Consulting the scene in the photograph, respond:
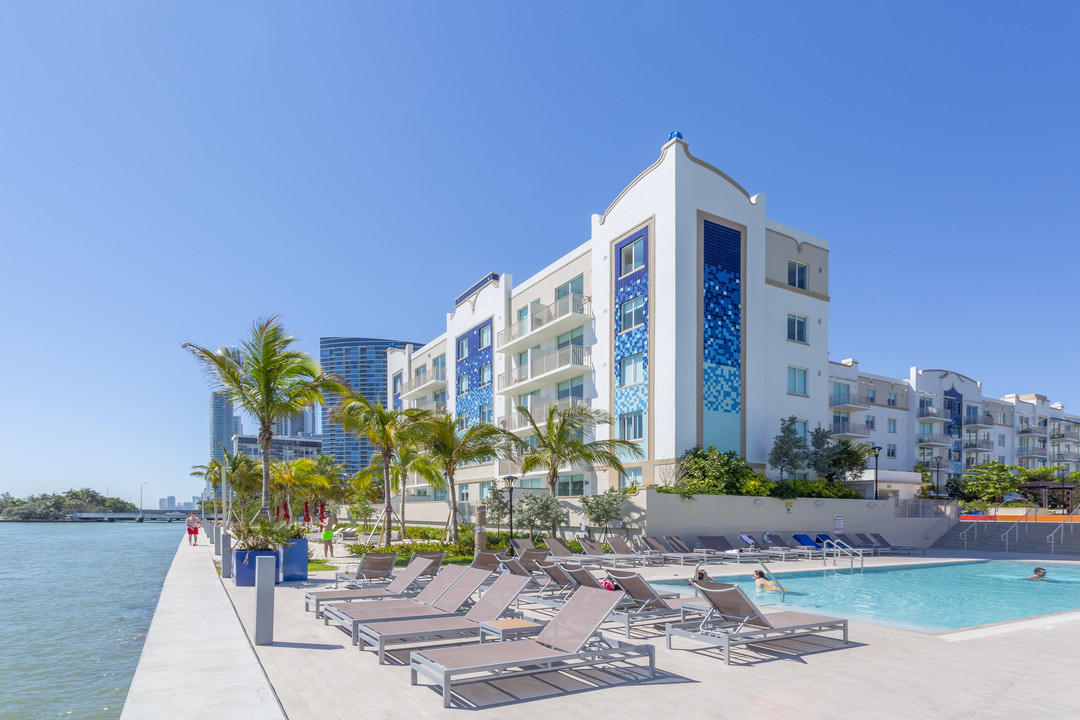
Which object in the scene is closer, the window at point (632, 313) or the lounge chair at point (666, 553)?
the lounge chair at point (666, 553)

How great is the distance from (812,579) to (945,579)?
443 centimetres

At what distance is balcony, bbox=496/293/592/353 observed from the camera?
33594 millimetres

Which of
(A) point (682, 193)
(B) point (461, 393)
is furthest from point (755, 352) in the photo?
(B) point (461, 393)

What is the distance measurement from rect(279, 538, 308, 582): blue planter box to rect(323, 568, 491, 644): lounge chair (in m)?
6.68

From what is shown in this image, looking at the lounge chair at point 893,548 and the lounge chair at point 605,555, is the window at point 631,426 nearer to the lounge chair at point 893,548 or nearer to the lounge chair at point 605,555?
the lounge chair at point 605,555

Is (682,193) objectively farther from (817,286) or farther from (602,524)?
(602,524)

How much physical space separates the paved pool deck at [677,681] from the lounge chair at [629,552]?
476 inches

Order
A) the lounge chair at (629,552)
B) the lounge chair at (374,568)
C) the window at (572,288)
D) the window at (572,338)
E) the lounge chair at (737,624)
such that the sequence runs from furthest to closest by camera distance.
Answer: the window at (572,288)
the window at (572,338)
the lounge chair at (629,552)
the lounge chair at (374,568)
the lounge chair at (737,624)

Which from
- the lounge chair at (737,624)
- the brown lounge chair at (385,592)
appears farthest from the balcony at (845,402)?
the lounge chair at (737,624)

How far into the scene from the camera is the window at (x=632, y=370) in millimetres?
30156

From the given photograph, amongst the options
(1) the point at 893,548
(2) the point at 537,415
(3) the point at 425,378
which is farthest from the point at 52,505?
(1) the point at 893,548

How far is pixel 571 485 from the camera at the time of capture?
108 feet

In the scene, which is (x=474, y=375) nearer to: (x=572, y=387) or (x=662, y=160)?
(x=572, y=387)

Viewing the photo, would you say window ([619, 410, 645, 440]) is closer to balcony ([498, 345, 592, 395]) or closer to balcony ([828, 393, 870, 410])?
balcony ([498, 345, 592, 395])
